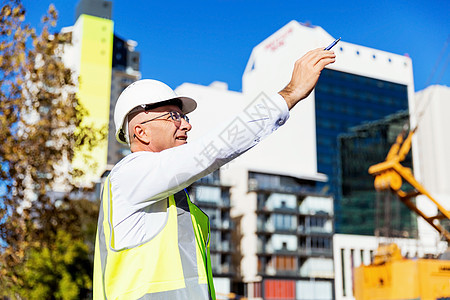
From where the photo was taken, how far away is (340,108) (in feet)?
275

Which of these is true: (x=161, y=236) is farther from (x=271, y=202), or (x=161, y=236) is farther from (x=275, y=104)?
(x=271, y=202)

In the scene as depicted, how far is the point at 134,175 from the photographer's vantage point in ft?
5.56

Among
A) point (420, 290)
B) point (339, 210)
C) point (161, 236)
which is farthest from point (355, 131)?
point (161, 236)

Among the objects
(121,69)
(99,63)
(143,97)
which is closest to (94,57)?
(99,63)

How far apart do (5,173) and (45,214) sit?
163 cm

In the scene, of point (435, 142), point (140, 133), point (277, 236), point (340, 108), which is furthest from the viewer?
point (435, 142)

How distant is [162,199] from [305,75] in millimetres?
541

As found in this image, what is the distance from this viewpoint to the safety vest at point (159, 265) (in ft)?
5.42

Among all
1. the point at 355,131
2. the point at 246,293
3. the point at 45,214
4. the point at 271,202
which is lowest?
the point at 246,293

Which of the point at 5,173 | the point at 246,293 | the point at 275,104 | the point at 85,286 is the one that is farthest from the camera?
the point at 246,293

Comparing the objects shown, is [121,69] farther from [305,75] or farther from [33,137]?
[305,75]

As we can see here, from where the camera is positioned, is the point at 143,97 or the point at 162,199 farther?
the point at 143,97

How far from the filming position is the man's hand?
1604 millimetres

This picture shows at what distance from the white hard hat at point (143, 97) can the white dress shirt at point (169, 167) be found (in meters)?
0.20
